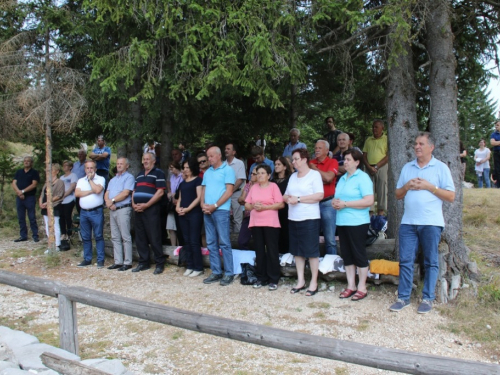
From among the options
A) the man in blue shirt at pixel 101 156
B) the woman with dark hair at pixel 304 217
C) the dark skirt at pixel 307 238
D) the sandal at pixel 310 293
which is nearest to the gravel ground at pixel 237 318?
the sandal at pixel 310 293

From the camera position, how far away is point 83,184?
8.20 m

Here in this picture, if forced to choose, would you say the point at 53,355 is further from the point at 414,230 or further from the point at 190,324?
the point at 414,230

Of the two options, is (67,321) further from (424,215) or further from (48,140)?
(48,140)

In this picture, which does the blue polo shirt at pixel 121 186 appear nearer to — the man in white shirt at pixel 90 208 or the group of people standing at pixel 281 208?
the group of people standing at pixel 281 208

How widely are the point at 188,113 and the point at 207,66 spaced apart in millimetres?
2904

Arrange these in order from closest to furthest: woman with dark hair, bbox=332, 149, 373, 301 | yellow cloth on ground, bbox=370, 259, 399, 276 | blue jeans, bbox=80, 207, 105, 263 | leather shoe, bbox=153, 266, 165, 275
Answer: woman with dark hair, bbox=332, 149, 373, 301, yellow cloth on ground, bbox=370, 259, 399, 276, leather shoe, bbox=153, 266, 165, 275, blue jeans, bbox=80, 207, 105, 263

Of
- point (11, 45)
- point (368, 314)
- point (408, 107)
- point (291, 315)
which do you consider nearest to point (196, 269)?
point (291, 315)

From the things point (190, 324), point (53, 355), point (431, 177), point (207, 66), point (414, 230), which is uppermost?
point (207, 66)

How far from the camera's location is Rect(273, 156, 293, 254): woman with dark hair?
22.6 ft

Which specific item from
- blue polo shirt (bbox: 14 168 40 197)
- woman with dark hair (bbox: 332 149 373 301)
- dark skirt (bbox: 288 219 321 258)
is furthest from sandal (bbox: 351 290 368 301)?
blue polo shirt (bbox: 14 168 40 197)

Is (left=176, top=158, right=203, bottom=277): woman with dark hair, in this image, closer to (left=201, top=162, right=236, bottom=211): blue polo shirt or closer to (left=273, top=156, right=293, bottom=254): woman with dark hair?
(left=201, top=162, right=236, bottom=211): blue polo shirt

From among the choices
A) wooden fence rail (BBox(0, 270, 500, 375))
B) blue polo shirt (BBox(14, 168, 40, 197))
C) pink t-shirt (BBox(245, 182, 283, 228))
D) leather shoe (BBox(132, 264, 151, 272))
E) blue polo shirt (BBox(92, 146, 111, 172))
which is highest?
blue polo shirt (BBox(92, 146, 111, 172))

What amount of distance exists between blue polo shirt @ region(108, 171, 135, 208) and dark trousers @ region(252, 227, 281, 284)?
267 centimetres

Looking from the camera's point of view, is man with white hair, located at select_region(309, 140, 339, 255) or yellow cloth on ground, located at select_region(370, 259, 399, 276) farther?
man with white hair, located at select_region(309, 140, 339, 255)
